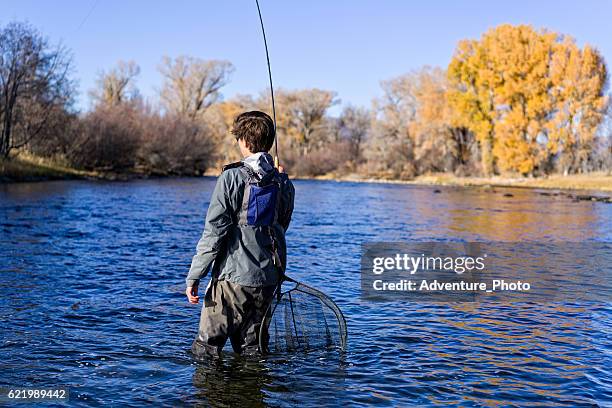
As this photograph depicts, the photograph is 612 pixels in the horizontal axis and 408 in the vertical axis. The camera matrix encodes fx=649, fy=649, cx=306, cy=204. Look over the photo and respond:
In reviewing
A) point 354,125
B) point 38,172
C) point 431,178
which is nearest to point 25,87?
point 38,172

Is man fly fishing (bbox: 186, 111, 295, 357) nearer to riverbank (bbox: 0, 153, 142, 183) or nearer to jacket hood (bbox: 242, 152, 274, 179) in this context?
jacket hood (bbox: 242, 152, 274, 179)

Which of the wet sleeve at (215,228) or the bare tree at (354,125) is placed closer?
the wet sleeve at (215,228)

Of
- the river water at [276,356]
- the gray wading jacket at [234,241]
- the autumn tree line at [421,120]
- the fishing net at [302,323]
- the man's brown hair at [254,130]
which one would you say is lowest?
the river water at [276,356]

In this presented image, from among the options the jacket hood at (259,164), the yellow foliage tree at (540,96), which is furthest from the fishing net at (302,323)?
the yellow foliage tree at (540,96)

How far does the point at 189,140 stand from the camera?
64062 millimetres

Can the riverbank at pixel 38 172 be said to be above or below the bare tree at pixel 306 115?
below

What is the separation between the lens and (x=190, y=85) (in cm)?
7725

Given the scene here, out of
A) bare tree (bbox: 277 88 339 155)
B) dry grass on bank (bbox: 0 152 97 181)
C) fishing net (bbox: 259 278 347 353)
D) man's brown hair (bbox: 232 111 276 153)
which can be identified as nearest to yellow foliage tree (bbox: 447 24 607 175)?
bare tree (bbox: 277 88 339 155)

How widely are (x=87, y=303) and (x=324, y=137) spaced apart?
74.9 meters

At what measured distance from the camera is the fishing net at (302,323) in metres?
5.37

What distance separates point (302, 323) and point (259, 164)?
5.44ft

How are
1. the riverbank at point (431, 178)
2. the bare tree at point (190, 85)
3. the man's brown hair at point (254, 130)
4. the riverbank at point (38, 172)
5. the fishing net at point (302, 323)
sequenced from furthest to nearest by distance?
the bare tree at point (190, 85), the riverbank at point (431, 178), the riverbank at point (38, 172), the fishing net at point (302, 323), the man's brown hair at point (254, 130)

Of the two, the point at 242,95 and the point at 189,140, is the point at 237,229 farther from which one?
the point at 242,95

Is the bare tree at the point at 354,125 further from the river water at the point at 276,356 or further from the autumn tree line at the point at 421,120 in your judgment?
the river water at the point at 276,356
